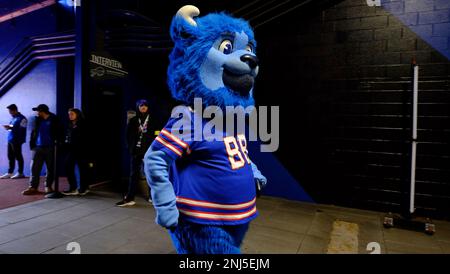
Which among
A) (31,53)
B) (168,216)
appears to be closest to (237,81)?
(168,216)

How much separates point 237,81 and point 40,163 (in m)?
5.46

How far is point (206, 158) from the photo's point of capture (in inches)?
73.9

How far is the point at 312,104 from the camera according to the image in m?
5.21

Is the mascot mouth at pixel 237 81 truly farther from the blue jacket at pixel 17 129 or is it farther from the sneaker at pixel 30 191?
the blue jacket at pixel 17 129

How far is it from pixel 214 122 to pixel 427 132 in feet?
13.6

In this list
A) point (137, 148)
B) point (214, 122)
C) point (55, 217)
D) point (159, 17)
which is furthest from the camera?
point (159, 17)

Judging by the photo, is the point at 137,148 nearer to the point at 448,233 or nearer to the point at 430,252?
the point at 430,252

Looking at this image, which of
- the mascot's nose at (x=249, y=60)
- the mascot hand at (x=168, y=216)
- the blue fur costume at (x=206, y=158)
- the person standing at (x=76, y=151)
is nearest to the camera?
the mascot hand at (x=168, y=216)

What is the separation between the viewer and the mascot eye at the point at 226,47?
1953 millimetres

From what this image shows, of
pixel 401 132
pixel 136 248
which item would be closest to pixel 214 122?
pixel 136 248

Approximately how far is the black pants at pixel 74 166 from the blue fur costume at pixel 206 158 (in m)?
4.40

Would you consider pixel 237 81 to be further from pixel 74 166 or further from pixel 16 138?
pixel 16 138

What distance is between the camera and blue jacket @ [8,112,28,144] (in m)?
6.99

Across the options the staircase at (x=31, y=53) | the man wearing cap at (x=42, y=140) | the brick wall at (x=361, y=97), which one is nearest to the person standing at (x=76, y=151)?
the man wearing cap at (x=42, y=140)
